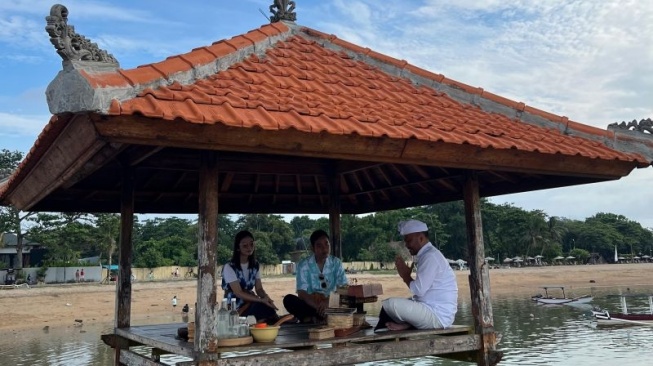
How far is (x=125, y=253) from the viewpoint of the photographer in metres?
6.44

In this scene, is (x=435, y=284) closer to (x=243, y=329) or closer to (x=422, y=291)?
(x=422, y=291)

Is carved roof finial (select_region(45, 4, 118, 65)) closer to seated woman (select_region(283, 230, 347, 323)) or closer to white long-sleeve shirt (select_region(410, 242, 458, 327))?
white long-sleeve shirt (select_region(410, 242, 458, 327))

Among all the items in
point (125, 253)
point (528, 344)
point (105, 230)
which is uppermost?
point (105, 230)

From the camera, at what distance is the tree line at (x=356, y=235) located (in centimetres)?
3903

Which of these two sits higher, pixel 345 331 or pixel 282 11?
pixel 282 11

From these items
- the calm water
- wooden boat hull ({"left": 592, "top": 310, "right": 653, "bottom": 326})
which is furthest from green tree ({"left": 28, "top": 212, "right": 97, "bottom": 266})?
wooden boat hull ({"left": 592, "top": 310, "right": 653, "bottom": 326})

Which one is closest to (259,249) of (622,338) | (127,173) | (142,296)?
(142,296)

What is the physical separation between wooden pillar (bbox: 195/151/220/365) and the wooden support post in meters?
2.23

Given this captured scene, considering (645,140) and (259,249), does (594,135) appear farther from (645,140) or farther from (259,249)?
(259,249)

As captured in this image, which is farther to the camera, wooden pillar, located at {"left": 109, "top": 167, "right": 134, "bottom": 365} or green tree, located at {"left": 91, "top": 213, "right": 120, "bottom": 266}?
green tree, located at {"left": 91, "top": 213, "right": 120, "bottom": 266}

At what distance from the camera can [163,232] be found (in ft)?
198

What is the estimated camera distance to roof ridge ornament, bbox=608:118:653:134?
17.4 ft

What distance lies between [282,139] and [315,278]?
2.77 metres

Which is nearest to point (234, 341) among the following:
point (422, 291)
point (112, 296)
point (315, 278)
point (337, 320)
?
point (337, 320)
